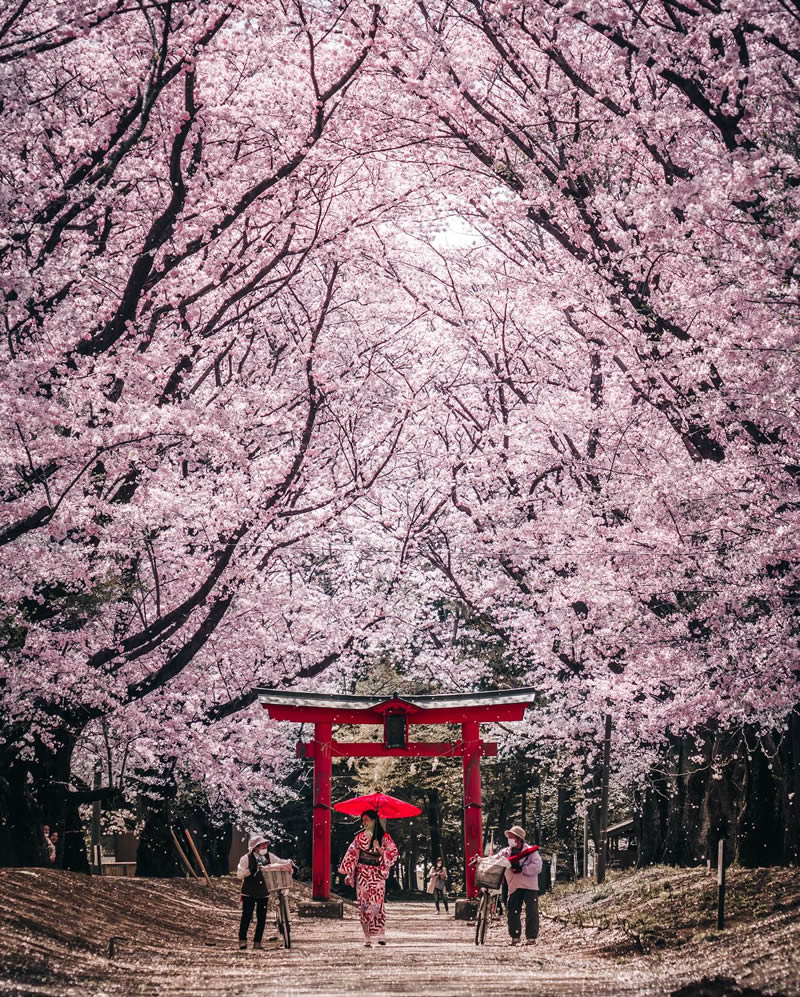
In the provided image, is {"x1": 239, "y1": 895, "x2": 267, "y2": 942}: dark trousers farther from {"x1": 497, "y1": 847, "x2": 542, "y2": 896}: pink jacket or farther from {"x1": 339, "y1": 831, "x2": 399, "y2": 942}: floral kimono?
{"x1": 497, "y1": 847, "x2": 542, "y2": 896}: pink jacket

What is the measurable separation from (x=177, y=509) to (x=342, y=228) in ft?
15.3

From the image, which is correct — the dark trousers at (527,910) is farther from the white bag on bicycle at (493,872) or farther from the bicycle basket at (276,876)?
the bicycle basket at (276,876)

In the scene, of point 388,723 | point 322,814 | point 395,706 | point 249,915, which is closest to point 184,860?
point 322,814

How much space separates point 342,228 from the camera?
1658cm

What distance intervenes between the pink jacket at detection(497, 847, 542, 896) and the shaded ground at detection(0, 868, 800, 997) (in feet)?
2.39

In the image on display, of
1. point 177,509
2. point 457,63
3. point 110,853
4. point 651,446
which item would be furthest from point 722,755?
point 110,853

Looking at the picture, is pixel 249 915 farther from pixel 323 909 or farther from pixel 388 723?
pixel 388 723

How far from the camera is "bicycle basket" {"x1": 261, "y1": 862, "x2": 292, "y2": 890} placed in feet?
43.1

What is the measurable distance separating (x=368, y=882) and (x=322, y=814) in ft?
19.5

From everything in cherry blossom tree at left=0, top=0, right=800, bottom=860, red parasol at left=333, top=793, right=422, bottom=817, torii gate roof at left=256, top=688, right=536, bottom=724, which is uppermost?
cherry blossom tree at left=0, top=0, right=800, bottom=860

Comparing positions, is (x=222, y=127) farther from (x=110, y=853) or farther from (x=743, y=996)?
(x=110, y=853)

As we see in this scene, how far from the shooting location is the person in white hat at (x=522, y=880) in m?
14.2

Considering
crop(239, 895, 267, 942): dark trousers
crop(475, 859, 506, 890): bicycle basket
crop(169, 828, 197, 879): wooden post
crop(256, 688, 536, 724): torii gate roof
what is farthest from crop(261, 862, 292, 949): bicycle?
crop(169, 828, 197, 879): wooden post

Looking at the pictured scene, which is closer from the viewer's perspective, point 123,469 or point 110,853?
point 123,469
